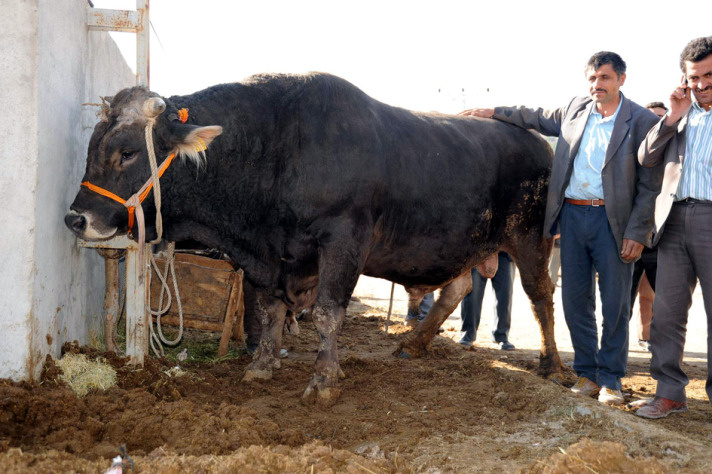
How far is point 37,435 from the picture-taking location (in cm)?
320

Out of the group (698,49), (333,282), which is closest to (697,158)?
(698,49)

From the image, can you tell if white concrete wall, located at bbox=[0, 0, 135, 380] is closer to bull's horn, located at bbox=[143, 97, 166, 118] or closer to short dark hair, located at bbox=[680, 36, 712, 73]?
bull's horn, located at bbox=[143, 97, 166, 118]

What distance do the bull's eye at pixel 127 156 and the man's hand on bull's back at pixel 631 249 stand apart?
11.9ft

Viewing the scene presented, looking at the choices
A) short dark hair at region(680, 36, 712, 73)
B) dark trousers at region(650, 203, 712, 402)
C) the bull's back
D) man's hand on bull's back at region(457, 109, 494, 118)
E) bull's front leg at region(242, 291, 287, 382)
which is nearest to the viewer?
short dark hair at region(680, 36, 712, 73)

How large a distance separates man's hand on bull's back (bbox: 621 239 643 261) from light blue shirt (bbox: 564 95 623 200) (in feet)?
1.39

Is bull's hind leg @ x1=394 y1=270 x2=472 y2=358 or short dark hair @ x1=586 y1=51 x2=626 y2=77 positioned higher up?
short dark hair @ x1=586 y1=51 x2=626 y2=77

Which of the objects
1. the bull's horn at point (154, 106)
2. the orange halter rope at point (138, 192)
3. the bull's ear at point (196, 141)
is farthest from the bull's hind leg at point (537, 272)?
the bull's horn at point (154, 106)

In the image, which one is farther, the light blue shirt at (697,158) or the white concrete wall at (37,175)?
the light blue shirt at (697,158)

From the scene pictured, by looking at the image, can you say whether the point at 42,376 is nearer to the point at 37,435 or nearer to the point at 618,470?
the point at 37,435

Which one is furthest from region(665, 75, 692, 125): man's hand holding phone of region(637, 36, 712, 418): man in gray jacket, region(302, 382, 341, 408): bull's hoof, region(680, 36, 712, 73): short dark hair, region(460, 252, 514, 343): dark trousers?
region(460, 252, 514, 343): dark trousers

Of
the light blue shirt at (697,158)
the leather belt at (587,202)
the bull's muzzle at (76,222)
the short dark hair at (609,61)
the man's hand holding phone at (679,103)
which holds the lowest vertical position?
the bull's muzzle at (76,222)

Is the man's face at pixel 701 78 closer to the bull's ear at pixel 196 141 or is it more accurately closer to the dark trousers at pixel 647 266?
the dark trousers at pixel 647 266

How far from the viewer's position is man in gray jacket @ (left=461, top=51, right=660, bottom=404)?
4609mm

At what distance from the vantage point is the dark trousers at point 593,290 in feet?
15.4
